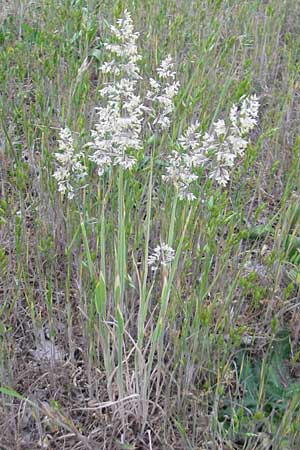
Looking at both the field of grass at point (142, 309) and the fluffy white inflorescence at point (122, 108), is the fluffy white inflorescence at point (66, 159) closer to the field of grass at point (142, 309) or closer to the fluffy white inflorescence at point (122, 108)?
the field of grass at point (142, 309)

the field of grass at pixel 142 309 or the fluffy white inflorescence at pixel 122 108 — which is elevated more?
the fluffy white inflorescence at pixel 122 108

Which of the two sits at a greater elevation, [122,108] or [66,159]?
[122,108]

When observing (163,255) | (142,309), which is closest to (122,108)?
(163,255)

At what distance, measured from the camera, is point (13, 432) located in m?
1.67

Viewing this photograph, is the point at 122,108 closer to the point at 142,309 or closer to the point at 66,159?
the point at 66,159

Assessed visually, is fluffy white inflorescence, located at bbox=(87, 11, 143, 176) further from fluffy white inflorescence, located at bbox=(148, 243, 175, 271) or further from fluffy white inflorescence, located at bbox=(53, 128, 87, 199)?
fluffy white inflorescence, located at bbox=(148, 243, 175, 271)

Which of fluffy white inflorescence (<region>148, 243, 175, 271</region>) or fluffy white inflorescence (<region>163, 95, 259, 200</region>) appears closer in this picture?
fluffy white inflorescence (<region>163, 95, 259, 200</region>)

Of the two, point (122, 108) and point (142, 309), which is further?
point (142, 309)

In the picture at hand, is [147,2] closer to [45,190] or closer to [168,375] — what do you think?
[45,190]

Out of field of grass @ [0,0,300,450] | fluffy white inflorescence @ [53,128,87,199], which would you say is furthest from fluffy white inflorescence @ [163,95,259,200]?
fluffy white inflorescence @ [53,128,87,199]

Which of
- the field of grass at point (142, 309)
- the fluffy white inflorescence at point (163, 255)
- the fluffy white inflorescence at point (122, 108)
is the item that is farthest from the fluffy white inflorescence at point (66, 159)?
the fluffy white inflorescence at point (163, 255)

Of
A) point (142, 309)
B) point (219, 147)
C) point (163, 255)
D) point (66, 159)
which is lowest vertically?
point (142, 309)

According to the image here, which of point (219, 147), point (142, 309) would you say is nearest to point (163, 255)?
point (142, 309)

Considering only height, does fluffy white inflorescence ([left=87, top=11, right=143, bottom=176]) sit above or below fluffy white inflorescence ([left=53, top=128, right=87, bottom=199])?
above
